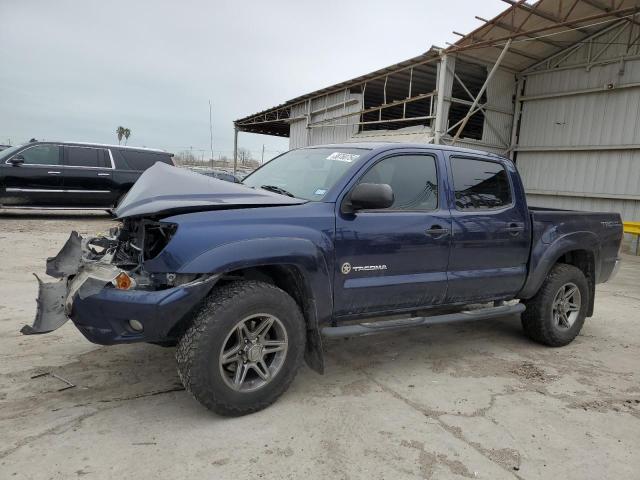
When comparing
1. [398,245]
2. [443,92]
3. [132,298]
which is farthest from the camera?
[443,92]

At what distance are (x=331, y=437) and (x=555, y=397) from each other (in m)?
1.83

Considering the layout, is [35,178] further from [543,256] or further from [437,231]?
[543,256]

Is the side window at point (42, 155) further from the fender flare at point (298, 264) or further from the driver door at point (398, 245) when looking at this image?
the fender flare at point (298, 264)

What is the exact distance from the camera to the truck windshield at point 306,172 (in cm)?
366

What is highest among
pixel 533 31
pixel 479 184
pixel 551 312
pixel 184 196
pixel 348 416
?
pixel 533 31

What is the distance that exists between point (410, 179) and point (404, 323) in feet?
3.74

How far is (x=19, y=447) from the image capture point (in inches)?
104

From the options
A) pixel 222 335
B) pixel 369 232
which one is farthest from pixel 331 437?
pixel 369 232

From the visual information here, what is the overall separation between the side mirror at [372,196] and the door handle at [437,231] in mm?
623

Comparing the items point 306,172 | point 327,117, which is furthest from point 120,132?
point 306,172

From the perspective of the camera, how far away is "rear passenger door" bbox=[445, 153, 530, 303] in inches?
159

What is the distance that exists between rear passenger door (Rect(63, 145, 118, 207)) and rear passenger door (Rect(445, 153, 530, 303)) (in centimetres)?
974

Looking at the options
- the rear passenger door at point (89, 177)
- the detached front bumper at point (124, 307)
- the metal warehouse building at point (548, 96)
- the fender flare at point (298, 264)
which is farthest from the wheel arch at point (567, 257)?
the rear passenger door at point (89, 177)

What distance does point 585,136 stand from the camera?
1452cm
